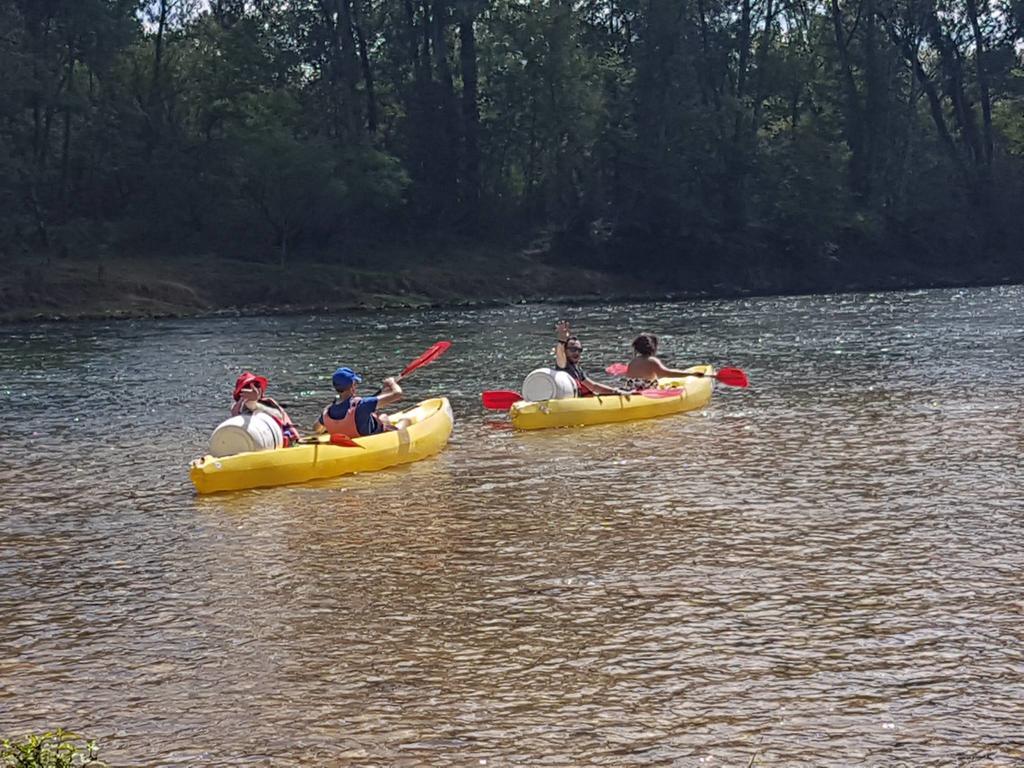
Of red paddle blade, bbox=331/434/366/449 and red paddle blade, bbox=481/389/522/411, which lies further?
red paddle blade, bbox=481/389/522/411

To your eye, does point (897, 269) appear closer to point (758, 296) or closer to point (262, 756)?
point (758, 296)

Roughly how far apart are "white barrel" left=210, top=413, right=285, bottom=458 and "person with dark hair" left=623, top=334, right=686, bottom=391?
247 inches

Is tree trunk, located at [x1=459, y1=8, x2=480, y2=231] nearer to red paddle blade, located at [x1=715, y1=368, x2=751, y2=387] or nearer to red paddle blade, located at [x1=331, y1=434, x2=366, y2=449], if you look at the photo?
red paddle blade, located at [x1=715, y1=368, x2=751, y2=387]

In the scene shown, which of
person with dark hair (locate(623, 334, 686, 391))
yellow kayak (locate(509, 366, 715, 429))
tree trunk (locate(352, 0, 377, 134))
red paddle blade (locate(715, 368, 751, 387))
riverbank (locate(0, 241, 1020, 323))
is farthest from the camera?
tree trunk (locate(352, 0, 377, 134))

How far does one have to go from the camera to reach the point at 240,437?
11.5 m

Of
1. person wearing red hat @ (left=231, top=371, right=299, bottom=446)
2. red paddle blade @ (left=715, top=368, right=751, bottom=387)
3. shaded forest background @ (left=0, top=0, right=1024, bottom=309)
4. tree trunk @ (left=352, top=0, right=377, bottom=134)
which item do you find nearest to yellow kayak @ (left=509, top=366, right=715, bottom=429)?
red paddle blade @ (left=715, top=368, right=751, bottom=387)

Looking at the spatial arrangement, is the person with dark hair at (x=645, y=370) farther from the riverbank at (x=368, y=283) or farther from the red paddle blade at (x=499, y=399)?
the riverbank at (x=368, y=283)

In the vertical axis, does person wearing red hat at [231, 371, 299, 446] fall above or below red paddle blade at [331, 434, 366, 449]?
above

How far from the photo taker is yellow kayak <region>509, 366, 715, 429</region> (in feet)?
47.9

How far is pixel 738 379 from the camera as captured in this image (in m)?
17.2

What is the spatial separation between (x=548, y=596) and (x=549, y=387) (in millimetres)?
7230

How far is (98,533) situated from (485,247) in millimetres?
41687

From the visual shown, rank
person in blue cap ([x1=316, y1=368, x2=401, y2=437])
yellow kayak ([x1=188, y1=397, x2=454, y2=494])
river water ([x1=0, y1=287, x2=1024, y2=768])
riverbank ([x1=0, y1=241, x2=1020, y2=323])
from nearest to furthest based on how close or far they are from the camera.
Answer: river water ([x1=0, y1=287, x2=1024, y2=768]) → yellow kayak ([x1=188, y1=397, x2=454, y2=494]) → person in blue cap ([x1=316, y1=368, x2=401, y2=437]) → riverbank ([x1=0, y1=241, x2=1020, y2=323])

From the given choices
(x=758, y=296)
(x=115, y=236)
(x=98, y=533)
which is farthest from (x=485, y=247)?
(x=98, y=533)
